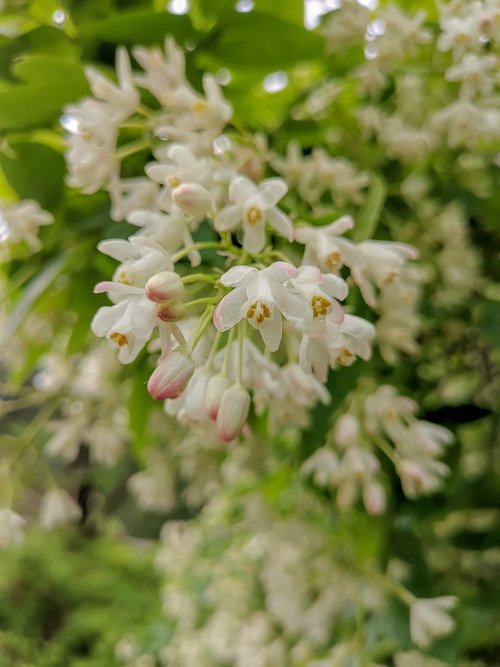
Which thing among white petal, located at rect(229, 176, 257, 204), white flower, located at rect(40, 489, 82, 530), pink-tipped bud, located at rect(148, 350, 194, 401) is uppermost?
white petal, located at rect(229, 176, 257, 204)

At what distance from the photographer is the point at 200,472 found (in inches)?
31.2

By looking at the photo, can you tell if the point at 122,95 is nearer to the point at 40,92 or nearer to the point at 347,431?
the point at 40,92

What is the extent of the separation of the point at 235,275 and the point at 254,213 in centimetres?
7

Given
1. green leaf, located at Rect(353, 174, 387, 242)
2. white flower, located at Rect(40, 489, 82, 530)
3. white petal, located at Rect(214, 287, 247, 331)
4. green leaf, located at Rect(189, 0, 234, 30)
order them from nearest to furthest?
white petal, located at Rect(214, 287, 247, 331)
green leaf, located at Rect(353, 174, 387, 242)
green leaf, located at Rect(189, 0, 234, 30)
white flower, located at Rect(40, 489, 82, 530)

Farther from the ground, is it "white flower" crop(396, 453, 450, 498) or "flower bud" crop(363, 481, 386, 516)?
"white flower" crop(396, 453, 450, 498)

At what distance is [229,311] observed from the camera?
28 cm

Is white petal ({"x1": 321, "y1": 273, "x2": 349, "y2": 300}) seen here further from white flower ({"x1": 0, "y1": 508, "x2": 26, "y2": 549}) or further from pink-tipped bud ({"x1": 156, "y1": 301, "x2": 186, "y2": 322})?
white flower ({"x1": 0, "y1": 508, "x2": 26, "y2": 549})

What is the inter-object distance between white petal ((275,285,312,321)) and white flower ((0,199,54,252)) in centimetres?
27

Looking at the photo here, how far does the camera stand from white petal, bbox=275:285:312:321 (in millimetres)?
275

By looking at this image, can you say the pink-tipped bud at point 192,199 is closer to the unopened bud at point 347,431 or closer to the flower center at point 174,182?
the flower center at point 174,182

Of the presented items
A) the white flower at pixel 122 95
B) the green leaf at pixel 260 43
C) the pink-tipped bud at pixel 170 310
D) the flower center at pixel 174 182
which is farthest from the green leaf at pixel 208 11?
the pink-tipped bud at pixel 170 310

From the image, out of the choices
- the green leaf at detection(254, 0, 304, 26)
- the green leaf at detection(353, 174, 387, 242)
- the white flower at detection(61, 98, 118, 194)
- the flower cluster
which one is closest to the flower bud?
the flower cluster

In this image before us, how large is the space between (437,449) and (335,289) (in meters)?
0.26

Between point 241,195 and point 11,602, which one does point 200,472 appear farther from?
point 11,602
